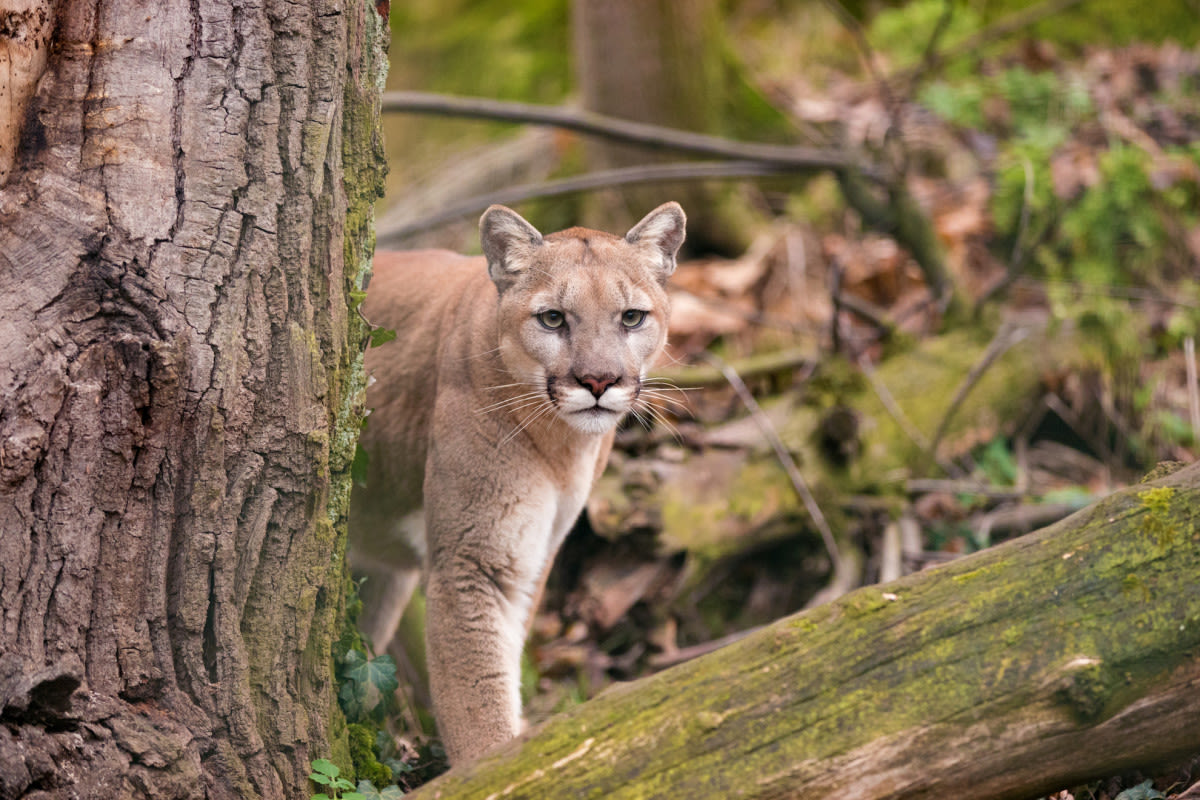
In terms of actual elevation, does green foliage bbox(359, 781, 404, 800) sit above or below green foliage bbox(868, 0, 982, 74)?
below

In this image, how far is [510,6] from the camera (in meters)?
13.3

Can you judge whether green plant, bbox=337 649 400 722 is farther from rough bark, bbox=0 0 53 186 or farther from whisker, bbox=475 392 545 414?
rough bark, bbox=0 0 53 186

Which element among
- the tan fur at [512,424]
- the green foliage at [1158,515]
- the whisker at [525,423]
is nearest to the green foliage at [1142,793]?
the green foliage at [1158,515]

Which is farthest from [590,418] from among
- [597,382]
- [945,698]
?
[945,698]

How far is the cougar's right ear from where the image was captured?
14.0 feet

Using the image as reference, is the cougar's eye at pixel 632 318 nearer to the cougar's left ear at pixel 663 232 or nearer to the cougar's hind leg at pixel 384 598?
the cougar's left ear at pixel 663 232

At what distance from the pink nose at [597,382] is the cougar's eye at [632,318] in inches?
12.9

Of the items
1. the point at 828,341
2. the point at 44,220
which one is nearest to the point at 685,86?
the point at 828,341

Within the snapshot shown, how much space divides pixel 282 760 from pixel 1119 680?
2.27 meters

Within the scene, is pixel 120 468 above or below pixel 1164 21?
below

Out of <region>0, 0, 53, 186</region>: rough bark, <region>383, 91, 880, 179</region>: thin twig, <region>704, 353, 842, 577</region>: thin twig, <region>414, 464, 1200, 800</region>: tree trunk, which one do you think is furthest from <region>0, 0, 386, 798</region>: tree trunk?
<region>704, 353, 842, 577</region>: thin twig

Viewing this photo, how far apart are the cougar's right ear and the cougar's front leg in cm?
94

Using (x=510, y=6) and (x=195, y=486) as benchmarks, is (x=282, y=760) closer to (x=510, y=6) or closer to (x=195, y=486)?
(x=195, y=486)

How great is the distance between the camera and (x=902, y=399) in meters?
6.79
